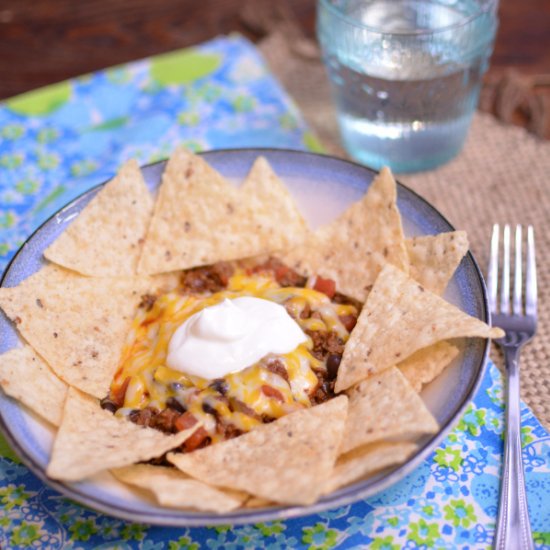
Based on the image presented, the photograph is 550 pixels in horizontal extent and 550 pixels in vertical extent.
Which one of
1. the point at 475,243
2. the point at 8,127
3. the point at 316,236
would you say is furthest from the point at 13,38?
the point at 475,243

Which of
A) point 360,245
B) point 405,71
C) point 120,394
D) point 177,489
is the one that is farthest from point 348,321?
point 405,71

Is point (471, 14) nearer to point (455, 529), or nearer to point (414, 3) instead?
point (414, 3)

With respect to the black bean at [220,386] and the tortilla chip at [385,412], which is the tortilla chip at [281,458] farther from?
the black bean at [220,386]

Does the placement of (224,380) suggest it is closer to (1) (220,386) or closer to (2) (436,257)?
(1) (220,386)

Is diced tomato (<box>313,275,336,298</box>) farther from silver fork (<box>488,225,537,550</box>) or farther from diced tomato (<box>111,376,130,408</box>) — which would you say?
diced tomato (<box>111,376,130,408</box>)

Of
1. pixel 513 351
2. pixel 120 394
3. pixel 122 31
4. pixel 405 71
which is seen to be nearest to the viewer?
pixel 120 394

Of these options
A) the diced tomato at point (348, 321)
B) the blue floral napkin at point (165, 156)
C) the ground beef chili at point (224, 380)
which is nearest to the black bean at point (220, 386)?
the ground beef chili at point (224, 380)
